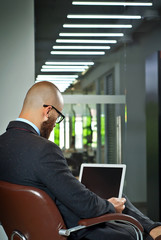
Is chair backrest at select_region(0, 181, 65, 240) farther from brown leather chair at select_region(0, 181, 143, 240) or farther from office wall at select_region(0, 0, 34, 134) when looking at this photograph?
office wall at select_region(0, 0, 34, 134)

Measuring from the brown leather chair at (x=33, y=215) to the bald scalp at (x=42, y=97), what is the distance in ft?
1.61

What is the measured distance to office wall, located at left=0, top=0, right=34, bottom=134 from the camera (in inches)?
170

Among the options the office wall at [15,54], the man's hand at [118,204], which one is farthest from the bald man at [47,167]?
the office wall at [15,54]

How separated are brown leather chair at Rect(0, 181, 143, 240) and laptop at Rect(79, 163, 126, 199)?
0.54 metres

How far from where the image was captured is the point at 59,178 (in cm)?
212

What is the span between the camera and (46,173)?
2.12m

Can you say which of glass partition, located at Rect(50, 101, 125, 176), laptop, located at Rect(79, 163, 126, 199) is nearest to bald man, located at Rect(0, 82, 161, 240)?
laptop, located at Rect(79, 163, 126, 199)

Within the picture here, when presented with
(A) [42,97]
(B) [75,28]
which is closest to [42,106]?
(A) [42,97]

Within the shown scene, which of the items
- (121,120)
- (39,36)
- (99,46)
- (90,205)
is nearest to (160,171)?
(121,120)

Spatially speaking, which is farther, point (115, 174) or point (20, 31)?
point (20, 31)

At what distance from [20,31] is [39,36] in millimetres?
382

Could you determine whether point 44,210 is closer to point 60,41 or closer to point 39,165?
point 39,165

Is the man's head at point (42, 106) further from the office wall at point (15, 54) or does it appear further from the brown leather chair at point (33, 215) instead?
the office wall at point (15, 54)

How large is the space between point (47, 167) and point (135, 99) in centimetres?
299
